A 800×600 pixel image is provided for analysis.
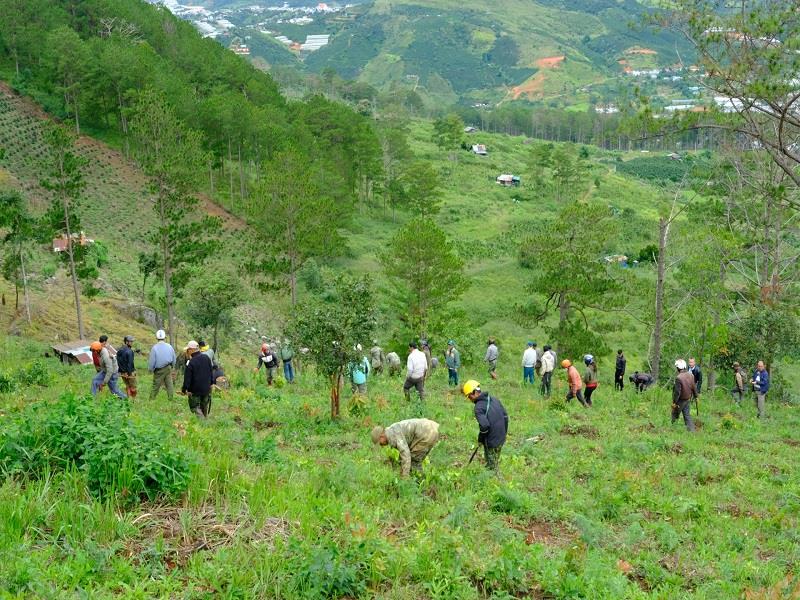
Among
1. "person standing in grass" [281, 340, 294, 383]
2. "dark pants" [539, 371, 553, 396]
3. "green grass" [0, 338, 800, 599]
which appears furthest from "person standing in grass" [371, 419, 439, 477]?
"person standing in grass" [281, 340, 294, 383]

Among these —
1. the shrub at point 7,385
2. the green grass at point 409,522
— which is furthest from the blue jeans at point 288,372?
the shrub at point 7,385

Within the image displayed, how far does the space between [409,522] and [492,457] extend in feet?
9.51

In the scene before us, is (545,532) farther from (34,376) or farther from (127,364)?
(34,376)

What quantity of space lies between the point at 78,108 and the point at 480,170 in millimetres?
60770

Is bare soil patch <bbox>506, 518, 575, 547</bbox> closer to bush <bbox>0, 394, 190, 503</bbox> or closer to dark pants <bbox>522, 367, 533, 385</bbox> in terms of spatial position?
bush <bbox>0, 394, 190, 503</bbox>

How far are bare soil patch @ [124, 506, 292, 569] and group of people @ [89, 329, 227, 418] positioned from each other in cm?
599

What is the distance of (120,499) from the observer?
7.36 meters

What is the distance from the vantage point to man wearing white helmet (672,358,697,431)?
15789 mm

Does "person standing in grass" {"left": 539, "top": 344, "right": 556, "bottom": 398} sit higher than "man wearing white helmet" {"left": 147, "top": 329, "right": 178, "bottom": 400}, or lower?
lower

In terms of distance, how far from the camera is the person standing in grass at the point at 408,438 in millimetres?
9977

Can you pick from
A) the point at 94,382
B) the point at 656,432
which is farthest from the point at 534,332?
the point at 94,382

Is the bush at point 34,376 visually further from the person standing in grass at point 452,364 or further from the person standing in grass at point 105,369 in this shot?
the person standing in grass at point 452,364

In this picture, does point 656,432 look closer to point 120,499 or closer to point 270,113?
point 120,499

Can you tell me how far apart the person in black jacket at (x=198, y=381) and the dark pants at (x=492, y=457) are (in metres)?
5.83
